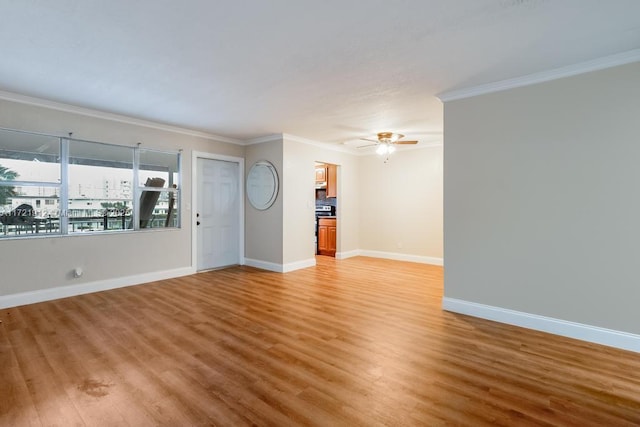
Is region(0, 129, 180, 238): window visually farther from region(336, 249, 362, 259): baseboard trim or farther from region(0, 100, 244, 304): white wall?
region(336, 249, 362, 259): baseboard trim

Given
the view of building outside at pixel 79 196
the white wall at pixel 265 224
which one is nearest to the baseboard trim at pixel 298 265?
the white wall at pixel 265 224

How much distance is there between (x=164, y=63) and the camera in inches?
110

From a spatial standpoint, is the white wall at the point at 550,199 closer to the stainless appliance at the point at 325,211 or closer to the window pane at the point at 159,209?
the stainless appliance at the point at 325,211

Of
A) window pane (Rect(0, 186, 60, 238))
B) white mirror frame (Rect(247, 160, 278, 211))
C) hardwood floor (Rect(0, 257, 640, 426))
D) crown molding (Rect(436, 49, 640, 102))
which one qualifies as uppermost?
crown molding (Rect(436, 49, 640, 102))

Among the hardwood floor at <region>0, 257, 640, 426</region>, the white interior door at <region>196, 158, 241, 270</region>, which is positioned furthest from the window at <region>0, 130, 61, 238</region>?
the white interior door at <region>196, 158, 241, 270</region>

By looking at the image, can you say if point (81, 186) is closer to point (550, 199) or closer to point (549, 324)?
point (550, 199)

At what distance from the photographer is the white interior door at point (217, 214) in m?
5.64

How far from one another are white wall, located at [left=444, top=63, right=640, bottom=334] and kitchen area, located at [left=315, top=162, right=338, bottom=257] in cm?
370

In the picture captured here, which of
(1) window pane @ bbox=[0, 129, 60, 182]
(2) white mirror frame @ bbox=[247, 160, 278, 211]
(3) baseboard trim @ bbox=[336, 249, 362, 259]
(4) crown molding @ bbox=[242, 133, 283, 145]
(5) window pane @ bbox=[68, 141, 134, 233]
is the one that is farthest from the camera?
(3) baseboard trim @ bbox=[336, 249, 362, 259]

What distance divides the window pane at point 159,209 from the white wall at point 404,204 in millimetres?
4124

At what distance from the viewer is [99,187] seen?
14.6 feet

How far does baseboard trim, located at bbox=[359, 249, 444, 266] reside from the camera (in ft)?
20.8

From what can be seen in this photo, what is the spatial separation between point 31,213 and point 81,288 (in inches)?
44.6

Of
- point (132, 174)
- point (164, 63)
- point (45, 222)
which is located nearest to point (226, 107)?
point (164, 63)
